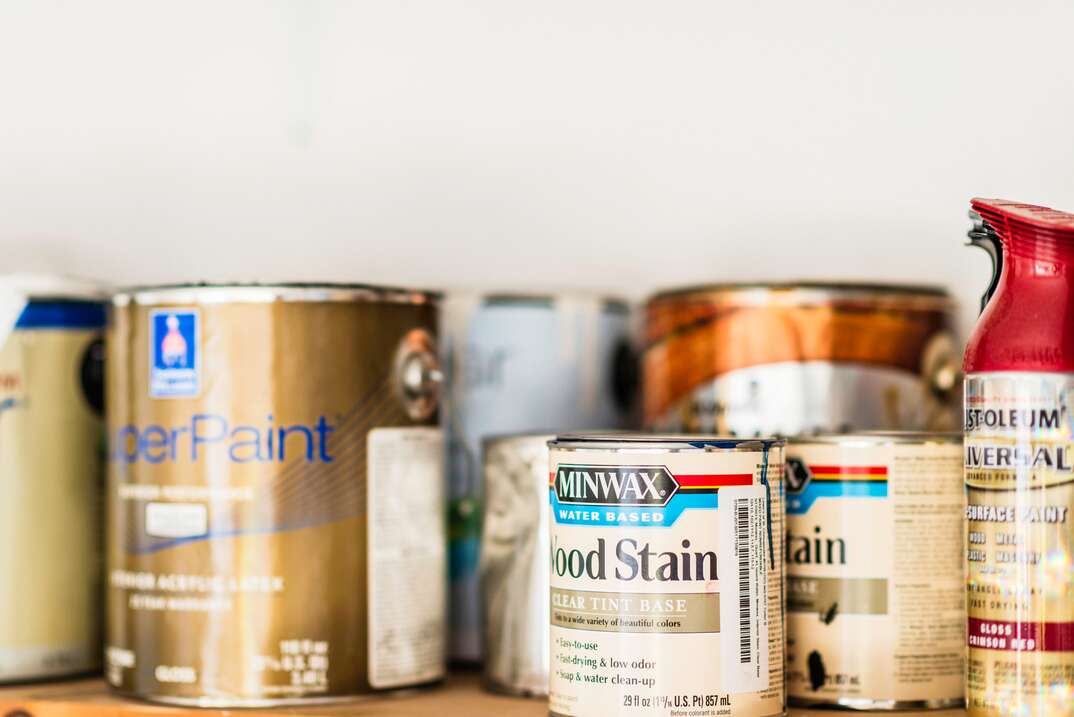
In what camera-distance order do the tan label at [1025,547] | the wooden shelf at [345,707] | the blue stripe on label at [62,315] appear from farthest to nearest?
the blue stripe on label at [62,315], the wooden shelf at [345,707], the tan label at [1025,547]

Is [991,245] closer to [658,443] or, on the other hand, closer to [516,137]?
[658,443]

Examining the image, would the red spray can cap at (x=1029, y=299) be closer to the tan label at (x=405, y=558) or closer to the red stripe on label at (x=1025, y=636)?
the red stripe on label at (x=1025, y=636)

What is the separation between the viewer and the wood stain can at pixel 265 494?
2.55ft

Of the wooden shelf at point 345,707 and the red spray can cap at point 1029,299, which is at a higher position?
the red spray can cap at point 1029,299

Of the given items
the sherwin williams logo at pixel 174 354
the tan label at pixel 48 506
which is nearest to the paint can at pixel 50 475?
the tan label at pixel 48 506

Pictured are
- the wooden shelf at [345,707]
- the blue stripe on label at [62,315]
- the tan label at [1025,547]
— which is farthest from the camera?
the blue stripe on label at [62,315]

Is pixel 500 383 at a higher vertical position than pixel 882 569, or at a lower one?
higher

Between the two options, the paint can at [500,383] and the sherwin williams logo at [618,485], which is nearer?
the sherwin williams logo at [618,485]

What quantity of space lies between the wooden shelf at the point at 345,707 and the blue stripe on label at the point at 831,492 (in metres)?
0.11

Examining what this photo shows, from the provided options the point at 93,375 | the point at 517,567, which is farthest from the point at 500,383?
the point at 93,375

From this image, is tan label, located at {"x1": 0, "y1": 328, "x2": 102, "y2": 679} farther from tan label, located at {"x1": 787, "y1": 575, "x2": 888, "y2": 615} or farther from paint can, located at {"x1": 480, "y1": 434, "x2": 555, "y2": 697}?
tan label, located at {"x1": 787, "y1": 575, "x2": 888, "y2": 615}

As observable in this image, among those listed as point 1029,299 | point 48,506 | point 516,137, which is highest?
point 516,137

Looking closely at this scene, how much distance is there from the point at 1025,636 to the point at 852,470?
0.12 m

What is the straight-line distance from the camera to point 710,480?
665mm
